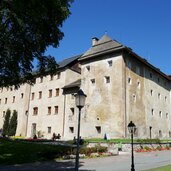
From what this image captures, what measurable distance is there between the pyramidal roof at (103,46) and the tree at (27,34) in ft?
75.5

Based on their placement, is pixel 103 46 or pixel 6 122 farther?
pixel 6 122

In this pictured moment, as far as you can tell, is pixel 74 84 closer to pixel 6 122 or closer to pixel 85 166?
pixel 6 122

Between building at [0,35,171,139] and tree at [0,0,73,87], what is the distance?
21.6m

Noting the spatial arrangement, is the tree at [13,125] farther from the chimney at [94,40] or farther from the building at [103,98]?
the chimney at [94,40]

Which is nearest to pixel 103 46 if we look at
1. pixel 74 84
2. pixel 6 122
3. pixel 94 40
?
pixel 94 40

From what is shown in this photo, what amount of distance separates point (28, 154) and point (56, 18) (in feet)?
33.6

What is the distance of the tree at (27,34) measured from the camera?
11727 millimetres

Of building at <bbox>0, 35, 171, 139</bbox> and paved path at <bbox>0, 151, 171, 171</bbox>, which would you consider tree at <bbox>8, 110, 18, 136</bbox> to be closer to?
building at <bbox>0, 35, 171, 139</bbox>

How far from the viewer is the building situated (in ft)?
118

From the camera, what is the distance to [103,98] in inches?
1459

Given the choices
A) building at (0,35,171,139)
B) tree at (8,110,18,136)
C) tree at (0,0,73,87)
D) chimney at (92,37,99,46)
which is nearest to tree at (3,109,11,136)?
tree at (8,110,18,136)

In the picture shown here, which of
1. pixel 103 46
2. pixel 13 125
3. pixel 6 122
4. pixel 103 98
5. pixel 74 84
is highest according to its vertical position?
pixel 103 46

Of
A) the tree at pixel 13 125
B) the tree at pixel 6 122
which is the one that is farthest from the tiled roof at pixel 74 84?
the tree at pixel 6 122

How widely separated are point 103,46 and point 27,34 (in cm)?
2725
